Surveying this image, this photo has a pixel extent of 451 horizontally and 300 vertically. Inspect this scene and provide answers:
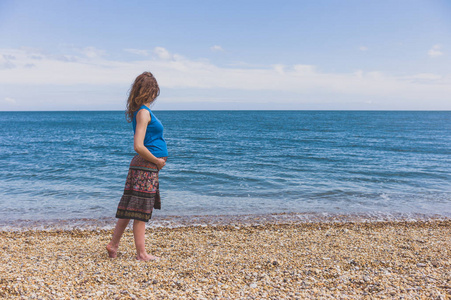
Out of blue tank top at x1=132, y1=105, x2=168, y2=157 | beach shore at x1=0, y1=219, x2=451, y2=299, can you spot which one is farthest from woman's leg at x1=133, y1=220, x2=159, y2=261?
blue tank top at x1=132, y1=105, x2=168, y2=157

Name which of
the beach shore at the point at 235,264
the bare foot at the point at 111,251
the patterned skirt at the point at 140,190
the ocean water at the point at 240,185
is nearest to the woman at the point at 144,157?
the patterned skirt at the point at 140,190

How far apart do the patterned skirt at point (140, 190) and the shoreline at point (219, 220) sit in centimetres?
339

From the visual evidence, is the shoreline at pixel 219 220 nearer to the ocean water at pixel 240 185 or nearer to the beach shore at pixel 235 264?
the ocean water at pixel 240 185

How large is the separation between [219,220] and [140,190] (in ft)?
13.5

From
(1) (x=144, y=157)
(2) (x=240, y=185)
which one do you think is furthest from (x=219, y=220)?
(1) (x=144, y=157)

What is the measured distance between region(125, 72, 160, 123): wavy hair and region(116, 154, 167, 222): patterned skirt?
674mm

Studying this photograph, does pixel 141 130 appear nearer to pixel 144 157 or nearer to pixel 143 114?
pixel 143 114

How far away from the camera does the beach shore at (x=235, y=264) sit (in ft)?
11.9

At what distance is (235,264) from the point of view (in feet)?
15.2

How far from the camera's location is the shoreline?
751 cm

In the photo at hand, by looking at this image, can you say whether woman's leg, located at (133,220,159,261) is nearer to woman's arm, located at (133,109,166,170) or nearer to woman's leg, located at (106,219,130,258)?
woman's leg, located at (106,219,130,258)

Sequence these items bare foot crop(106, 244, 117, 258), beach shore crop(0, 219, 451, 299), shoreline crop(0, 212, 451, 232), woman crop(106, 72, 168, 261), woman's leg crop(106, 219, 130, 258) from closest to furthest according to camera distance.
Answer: beach shore crop(0, 219, 451, 299) < woman crop(106, 72, 168, 261) < woman's leg crop(106, 219, 130, 258) < bare foot crop(106, 244, 117, 258) < shoreline crop(0, 212, 451, 232)

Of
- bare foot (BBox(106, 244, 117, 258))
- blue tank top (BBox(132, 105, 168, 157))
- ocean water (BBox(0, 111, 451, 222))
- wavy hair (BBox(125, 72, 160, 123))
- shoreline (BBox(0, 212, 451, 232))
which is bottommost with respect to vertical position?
shoreline (BBox(0, 212, 451, 232))

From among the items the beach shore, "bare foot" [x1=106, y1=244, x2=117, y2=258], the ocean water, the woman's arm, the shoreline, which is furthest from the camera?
the ocean water
